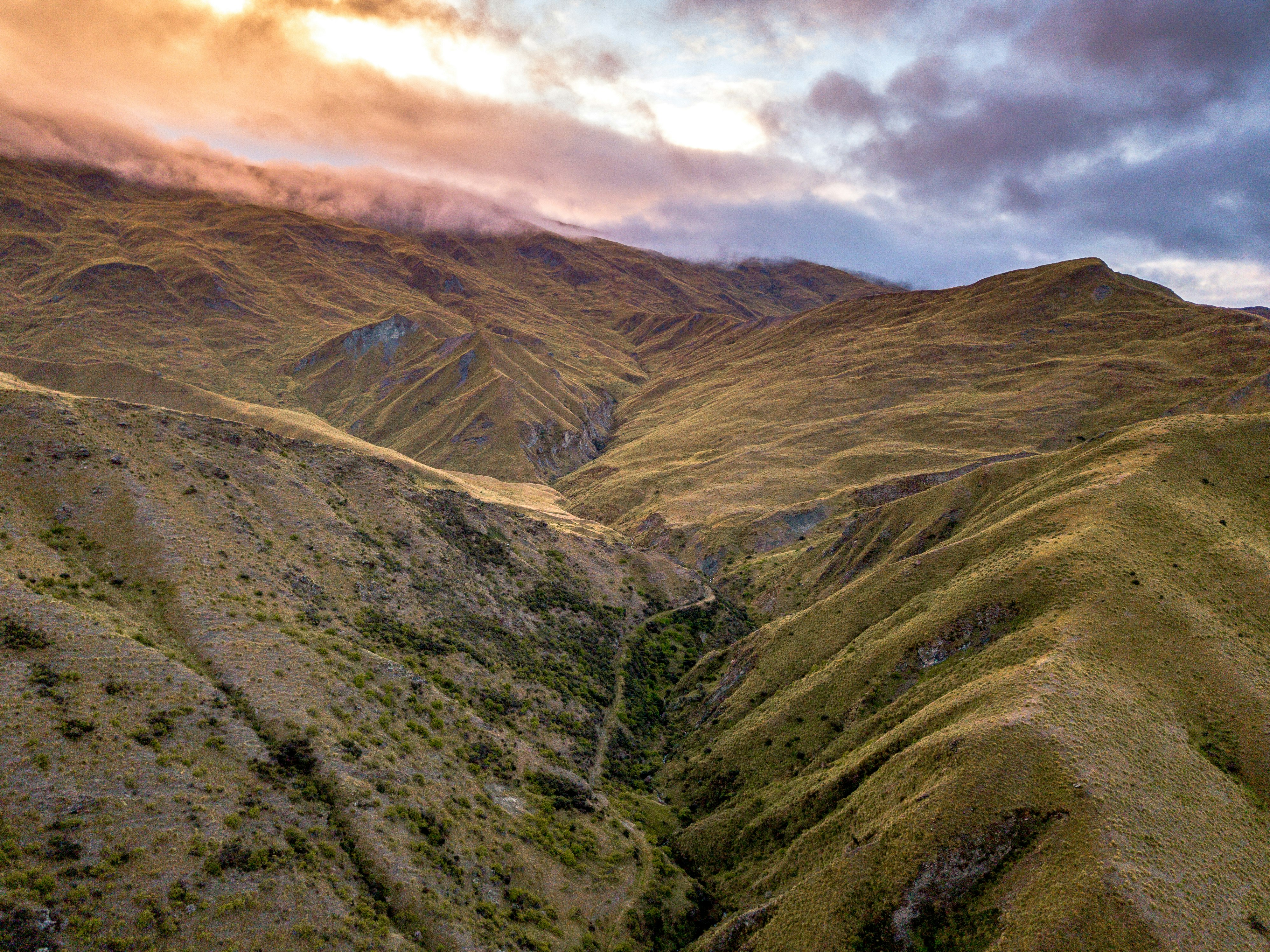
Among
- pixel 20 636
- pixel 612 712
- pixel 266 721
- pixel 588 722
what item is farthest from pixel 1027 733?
pixel 20 636

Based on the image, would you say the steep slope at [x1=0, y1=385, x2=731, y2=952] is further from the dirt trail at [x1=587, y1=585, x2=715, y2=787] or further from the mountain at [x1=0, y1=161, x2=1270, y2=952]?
the dirt trail at [x1=587, y1=585, x2=715, y2=787]

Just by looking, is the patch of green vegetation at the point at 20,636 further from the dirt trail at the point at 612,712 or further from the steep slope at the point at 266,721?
the dirt trail at the point at 612,712

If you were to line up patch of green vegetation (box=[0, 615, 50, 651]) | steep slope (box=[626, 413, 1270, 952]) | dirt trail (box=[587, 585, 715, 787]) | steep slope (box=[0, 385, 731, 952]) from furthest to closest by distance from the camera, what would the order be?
1. dirt trail (box=[587, 585, 715, 787])
2. patch of green vegetation (box=[0, 615, 50, 651])
3. steep slope (box=[626, 413, 1270, 952])
4. steep slope (box=[0, 385, 731, 952])

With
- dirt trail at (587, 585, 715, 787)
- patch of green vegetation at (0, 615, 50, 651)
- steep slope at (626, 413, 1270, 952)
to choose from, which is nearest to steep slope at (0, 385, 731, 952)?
patch of green vegetation at (0, 615, 50, 651)

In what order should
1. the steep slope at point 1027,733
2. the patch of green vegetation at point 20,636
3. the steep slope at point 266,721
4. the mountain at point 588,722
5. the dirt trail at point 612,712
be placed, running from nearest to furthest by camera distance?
the steep slope at point 266,721, the mountain at point 588,722, the steep slope at point 1027,733, the patch of green vegetation at point 20,636, the dirt trail at point 612,712

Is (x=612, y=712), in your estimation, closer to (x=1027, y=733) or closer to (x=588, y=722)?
(x=588, y=722)

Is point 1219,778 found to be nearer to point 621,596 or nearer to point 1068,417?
point 621,596

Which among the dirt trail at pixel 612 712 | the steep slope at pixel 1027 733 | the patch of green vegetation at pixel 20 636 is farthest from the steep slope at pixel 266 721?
the steep slope at pixel 1027 733
